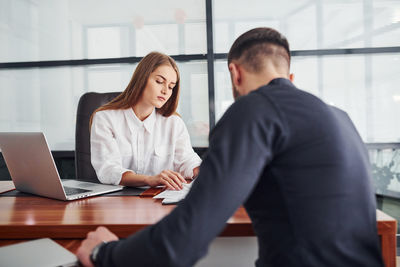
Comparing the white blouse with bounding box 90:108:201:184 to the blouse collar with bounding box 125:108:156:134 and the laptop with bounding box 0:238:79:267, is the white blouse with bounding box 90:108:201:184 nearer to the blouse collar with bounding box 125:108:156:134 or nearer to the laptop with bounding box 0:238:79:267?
the blouse collar with bounding box 125:108:156:134

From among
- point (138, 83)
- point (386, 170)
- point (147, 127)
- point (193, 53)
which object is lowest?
point (386, 170)

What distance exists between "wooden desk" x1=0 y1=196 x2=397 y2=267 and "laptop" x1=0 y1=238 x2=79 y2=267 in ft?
0.17

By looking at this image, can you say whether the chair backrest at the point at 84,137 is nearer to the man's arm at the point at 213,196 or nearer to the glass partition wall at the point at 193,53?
the glass partition wall at the point at 193,53

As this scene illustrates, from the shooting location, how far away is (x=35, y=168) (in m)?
1.09

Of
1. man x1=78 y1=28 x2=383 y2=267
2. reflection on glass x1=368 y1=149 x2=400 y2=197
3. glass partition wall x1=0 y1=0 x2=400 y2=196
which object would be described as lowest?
reflection on glass x1=368 y1=149 x2=400 y2=197

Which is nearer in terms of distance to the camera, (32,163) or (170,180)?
(32,163)

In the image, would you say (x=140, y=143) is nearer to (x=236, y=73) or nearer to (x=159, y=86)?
(x=159, y=86)

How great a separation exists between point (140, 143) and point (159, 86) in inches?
13.7

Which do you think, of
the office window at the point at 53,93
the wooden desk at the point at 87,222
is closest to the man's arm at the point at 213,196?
the wooden desk at the point at 87,222

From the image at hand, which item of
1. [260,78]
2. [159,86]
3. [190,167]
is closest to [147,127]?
[159,86]

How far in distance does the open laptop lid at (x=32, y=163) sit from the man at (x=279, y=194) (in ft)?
1.56

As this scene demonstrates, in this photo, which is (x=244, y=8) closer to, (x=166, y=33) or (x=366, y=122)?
(x=166, y=33)

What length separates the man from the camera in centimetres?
52

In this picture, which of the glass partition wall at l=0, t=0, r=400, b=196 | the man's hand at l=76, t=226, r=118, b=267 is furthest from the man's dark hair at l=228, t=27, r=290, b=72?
the glass partition wall at l=0, t=0, r=400, b=196
